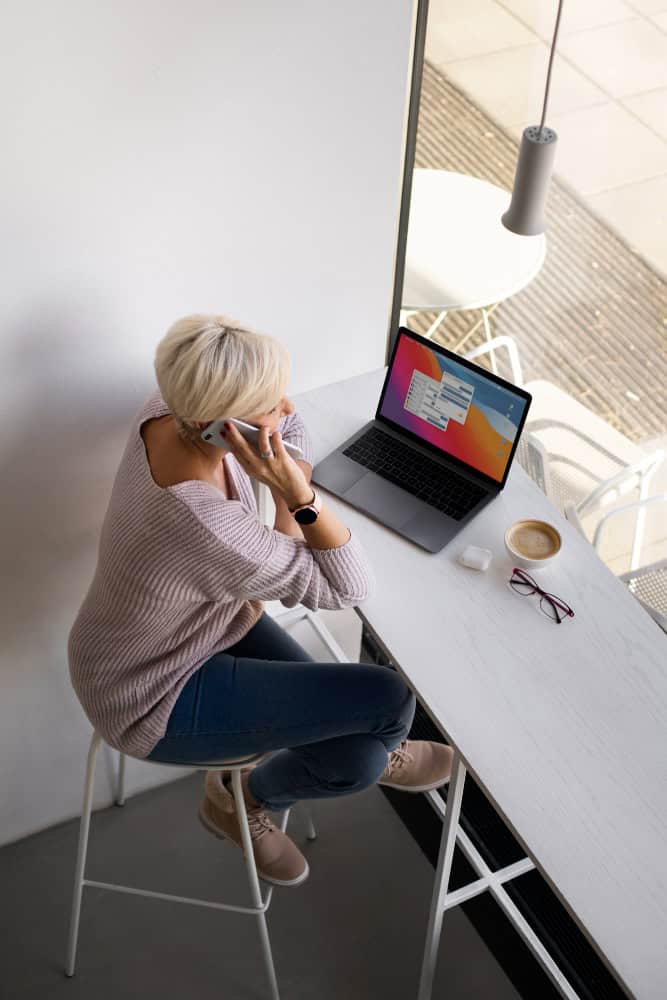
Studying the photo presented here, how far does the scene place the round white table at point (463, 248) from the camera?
230 centimetres

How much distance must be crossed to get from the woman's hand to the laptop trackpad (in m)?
0.24

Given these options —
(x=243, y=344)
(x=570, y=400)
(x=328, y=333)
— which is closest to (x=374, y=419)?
(x=328, y=333)

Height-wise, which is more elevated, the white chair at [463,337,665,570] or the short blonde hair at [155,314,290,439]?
the short blonde hair at [155,314,290,439]

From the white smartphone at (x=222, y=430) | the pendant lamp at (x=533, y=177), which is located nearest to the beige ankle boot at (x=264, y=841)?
the white smartphone at (x=222, y=430)

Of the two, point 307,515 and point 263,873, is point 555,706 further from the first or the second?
point 263,873

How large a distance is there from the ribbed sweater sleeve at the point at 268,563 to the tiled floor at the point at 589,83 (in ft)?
2.67

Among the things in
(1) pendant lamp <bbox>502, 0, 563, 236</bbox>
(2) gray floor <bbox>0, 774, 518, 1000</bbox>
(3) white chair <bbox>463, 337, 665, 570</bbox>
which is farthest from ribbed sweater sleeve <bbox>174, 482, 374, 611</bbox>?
(2) gray floor <bbox>0, 774, 518, 1000</bbox>

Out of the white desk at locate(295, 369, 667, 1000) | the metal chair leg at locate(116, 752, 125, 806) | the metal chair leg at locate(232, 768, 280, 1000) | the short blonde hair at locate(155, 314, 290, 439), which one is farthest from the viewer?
the metal chair leg at locate(116, 752, 125, 806)

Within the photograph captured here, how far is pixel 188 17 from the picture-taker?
5.85 feet

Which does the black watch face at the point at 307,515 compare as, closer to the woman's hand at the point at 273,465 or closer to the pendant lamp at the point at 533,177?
the woman's hand at the point at 273,465

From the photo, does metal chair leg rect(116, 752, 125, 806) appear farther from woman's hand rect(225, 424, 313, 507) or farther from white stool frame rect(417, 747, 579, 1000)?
woman's hand rect(225, 424, 313, 507)

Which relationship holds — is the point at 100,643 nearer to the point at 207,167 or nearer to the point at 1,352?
the point at 1,352

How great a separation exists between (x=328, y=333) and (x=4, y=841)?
1.41m

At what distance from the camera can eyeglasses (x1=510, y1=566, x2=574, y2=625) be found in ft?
6.44
